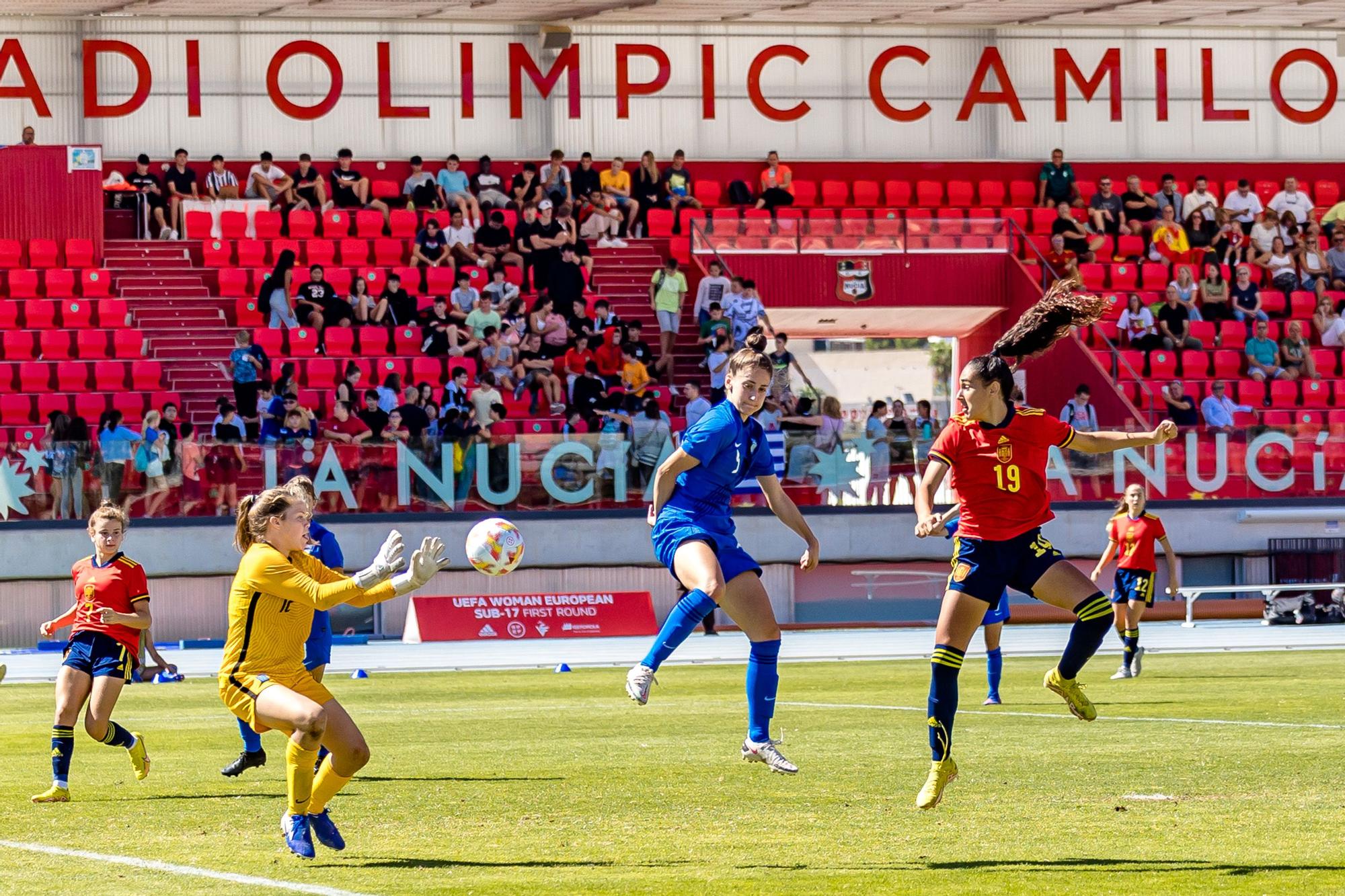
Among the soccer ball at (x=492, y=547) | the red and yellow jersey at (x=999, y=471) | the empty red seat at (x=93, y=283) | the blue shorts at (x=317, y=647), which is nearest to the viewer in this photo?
the red and yellow jersey at (x=999, y=471)

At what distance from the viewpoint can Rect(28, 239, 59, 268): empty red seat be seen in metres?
33.4

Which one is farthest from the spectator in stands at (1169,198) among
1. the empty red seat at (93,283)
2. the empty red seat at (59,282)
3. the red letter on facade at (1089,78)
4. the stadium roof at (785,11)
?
the empty red seat at (59,282)

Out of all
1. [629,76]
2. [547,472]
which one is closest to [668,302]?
[547,472]

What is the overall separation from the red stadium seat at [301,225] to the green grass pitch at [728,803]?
18.8 metres

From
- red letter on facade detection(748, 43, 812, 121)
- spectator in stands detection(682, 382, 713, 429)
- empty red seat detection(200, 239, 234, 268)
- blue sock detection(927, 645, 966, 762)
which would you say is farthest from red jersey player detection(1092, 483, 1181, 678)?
red letter on facade detection(748, 43, 812, 121)

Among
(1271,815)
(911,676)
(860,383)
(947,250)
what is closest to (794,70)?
(947,250)

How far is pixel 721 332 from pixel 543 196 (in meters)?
5.45

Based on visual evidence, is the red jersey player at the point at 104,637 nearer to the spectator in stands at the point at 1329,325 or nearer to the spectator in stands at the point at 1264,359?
the spectator in stands at the point at 1264,359

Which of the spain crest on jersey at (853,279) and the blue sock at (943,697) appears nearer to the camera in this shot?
the blue sock at (943,697)

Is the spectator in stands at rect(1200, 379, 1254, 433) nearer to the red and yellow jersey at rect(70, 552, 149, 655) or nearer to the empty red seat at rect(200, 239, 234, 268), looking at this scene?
the empty red seat at rect(200, 239, 234, 268)

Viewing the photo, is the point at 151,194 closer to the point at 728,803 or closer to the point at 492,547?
the point at 492,547

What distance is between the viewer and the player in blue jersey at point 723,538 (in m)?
10.8

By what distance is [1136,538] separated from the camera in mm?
20406

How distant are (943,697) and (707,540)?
207cm
